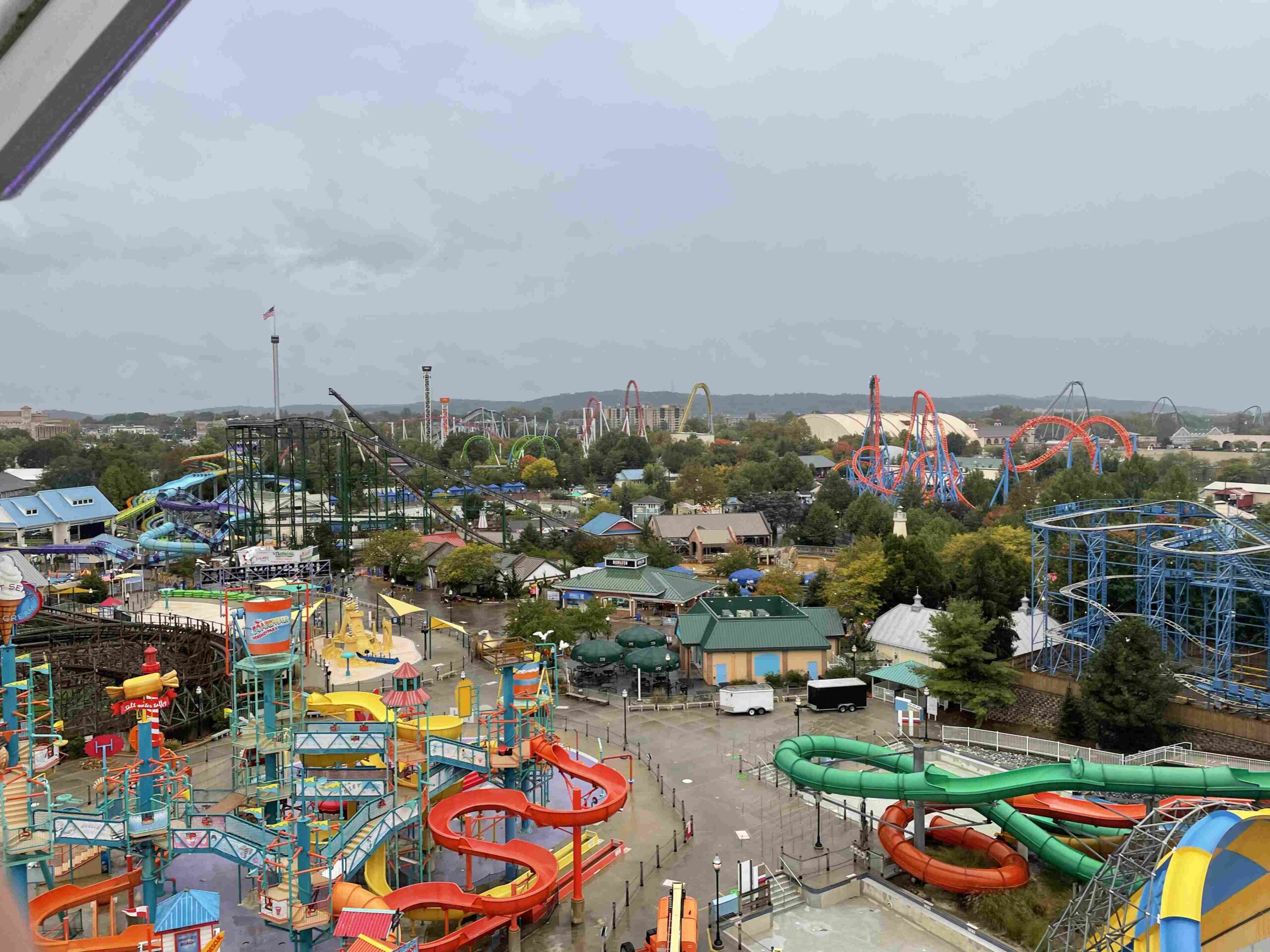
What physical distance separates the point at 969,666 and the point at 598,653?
1215cm

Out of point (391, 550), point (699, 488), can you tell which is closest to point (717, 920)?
point (391, 550)

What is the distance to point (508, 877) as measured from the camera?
719 inches

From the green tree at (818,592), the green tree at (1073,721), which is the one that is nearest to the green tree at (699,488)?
the green tree at (818,592)

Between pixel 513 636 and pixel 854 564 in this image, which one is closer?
pixel 513 636

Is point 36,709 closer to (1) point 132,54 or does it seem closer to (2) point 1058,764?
(2) point 1058,764

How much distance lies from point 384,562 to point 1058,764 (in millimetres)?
38158

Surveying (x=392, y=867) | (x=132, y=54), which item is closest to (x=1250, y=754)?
(x=392, y=867)

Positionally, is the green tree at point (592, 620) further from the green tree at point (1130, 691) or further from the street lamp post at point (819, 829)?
the green tree at point (1130, 691)

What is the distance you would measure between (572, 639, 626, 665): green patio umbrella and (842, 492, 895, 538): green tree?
19954 millimetres

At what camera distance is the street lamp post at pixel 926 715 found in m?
25.6

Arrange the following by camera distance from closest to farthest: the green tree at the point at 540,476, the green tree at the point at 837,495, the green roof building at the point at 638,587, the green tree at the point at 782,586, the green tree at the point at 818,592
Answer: the green tree at the point at 818,592, the green tree at the point at 782,586, the green roof building at the point at 638,587, the green tree at the point at 837,495, the green tree at the point at 540,476

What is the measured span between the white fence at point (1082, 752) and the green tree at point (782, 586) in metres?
13.7

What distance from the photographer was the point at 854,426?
157 meters

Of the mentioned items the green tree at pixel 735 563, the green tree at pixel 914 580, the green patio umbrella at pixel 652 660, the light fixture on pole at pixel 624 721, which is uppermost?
the green tree at pixel 914 580
